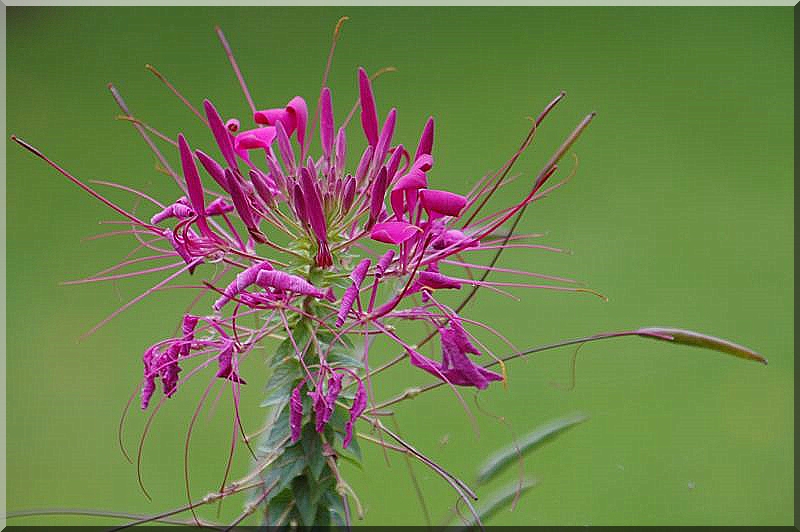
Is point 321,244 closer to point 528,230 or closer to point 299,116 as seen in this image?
point 299,116

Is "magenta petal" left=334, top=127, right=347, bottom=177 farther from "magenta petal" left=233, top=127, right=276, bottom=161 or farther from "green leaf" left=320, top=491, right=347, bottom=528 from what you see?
"green leaf" left=320, top=491, right=347, bottom=528

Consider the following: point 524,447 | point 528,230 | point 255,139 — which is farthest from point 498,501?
point 528,230

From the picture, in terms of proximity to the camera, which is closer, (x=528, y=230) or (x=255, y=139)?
(x=255, y=139)

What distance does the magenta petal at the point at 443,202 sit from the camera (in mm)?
517

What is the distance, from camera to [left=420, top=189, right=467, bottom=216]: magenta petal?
517mm

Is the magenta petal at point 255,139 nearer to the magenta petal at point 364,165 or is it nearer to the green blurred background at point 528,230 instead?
the magenta petal at point 364,165

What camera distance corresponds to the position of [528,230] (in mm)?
1991

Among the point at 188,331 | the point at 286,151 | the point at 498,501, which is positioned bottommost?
the point at 498,501

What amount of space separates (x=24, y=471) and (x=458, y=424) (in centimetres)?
72

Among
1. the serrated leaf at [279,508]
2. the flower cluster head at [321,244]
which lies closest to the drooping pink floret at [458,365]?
the flower cluster head at [321,244]

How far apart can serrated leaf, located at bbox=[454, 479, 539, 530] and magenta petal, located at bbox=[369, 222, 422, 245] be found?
0.16m

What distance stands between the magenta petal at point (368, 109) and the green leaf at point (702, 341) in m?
0.19

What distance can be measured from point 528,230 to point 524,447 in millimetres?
1455

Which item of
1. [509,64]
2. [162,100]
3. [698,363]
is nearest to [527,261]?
[698,363]
